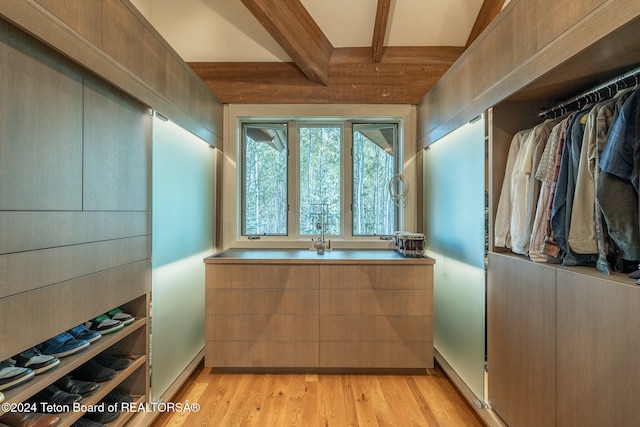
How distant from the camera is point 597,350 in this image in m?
1.07

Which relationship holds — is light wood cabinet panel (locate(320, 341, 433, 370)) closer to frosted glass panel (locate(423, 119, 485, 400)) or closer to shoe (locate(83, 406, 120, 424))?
frosted glass panel (locate(423, 119, 485, 400))

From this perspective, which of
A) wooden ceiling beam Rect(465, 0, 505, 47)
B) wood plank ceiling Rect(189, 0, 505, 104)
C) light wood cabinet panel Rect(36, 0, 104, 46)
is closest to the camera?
light wood cabinet panel Rect(36, 0, 104, 46)

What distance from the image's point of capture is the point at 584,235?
1.19 m

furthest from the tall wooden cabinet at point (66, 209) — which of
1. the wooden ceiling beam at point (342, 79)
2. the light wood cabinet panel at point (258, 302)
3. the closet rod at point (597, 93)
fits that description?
the closet rod at point (597, 93)

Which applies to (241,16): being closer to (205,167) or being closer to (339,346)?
(205,167)

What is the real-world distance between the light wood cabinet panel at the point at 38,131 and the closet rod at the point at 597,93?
213cm

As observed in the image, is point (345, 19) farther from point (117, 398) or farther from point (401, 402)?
point (117, 398)

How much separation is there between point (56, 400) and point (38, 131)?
1.08 m

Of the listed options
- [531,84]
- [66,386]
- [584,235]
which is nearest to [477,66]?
[531,84]

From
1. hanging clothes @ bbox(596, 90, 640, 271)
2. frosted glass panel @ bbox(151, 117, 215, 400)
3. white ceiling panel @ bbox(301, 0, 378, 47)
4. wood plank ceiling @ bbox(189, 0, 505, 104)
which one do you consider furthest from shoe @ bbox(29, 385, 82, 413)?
white ceiling panel @ bbox(301, 0, 378, 47)

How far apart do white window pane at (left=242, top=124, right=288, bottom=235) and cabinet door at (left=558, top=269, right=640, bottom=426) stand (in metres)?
2.39

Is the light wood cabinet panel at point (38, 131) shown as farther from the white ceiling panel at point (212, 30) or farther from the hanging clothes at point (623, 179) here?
the hanging clothes at point (623, 179)

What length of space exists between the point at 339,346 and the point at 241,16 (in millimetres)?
2891

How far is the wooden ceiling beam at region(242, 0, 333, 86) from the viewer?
210 cm
